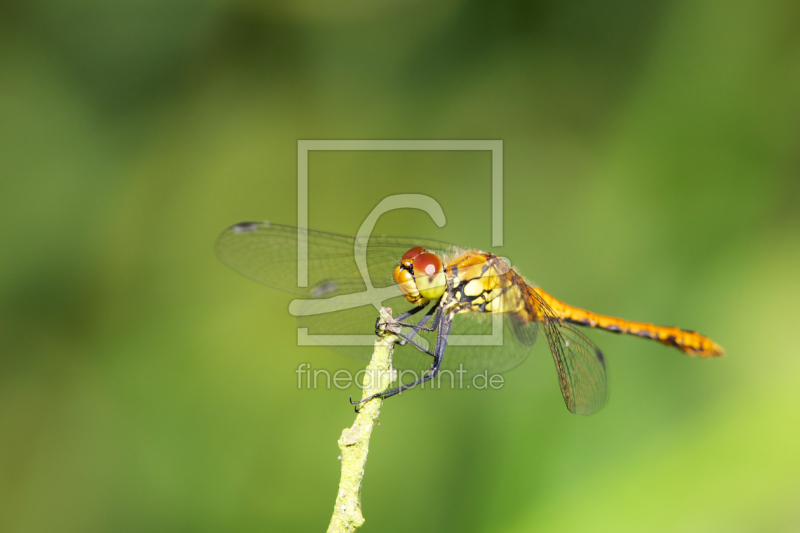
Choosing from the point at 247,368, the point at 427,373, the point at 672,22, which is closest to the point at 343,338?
the point at 427,373

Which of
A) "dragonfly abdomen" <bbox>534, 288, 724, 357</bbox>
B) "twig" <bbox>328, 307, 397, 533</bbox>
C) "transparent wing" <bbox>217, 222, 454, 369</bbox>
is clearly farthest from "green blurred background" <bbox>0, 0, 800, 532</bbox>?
"twig" <bbox>328, 307, 397, 533</bbox>

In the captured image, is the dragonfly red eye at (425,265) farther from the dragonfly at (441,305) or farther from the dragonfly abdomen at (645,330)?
the dragonfly abdomen at (645,330)

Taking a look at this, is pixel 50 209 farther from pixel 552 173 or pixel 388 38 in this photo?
pixel 552 173

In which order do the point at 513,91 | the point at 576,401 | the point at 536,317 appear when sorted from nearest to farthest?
the point at 576,401 → the point at 536,317 → the point at 513,91

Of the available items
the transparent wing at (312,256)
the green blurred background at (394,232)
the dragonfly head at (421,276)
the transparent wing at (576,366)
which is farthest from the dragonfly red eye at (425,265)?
the green blurred background at (394,232)

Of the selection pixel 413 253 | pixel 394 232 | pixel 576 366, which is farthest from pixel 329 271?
pixel 576 366

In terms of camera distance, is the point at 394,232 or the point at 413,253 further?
the point at 394,232

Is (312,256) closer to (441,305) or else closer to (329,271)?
(329,271)
